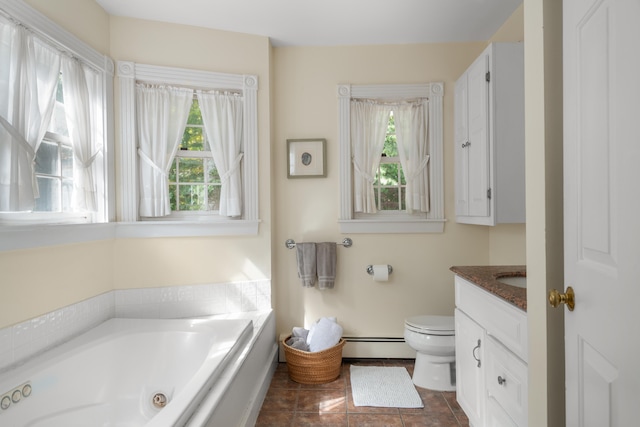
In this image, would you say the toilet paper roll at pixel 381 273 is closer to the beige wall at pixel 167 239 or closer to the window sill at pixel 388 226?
the window sill at pixel 388 226

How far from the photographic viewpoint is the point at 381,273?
2.86m

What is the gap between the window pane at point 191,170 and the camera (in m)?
2.73

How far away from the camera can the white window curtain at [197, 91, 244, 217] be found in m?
2.70

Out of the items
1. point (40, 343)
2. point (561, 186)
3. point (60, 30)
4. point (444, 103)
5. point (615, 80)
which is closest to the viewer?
point (615, 80)

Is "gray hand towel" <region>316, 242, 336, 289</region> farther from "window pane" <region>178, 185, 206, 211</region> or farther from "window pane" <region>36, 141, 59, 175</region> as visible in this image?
"window pane" <region>36, 141, 59, 175</region>

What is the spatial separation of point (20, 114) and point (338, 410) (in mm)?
2254

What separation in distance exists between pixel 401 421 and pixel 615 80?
1.97 m

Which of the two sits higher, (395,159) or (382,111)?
(382,111)

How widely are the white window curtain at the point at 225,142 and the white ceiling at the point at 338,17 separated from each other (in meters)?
0.51

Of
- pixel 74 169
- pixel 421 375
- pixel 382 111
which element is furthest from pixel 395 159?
pixel 74 169

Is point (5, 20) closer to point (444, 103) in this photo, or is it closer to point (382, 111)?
point (382, 111)

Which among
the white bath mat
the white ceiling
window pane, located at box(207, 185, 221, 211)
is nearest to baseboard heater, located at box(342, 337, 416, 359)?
the white bath mat

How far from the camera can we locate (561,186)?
1135 millimetres

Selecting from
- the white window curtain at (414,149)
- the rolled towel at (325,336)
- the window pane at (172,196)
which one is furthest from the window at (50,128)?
the white window curtain at (414,149)
